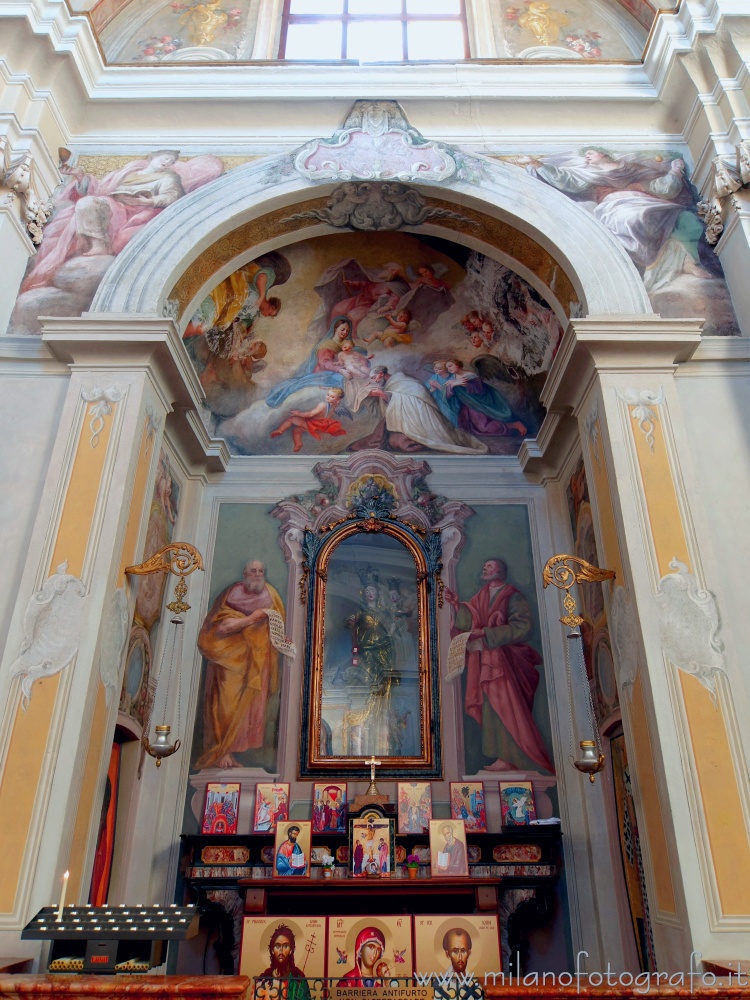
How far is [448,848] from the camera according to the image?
6.38m

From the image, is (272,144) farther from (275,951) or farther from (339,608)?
(275,951)

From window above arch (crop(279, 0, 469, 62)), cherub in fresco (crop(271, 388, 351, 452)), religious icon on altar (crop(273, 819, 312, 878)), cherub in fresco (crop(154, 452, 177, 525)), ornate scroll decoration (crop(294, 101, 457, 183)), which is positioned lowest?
religious icon on altar (crop(273, 819, 312, 878))

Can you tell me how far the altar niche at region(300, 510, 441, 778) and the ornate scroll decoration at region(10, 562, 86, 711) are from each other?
124 inches

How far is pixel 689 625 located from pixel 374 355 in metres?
5.32

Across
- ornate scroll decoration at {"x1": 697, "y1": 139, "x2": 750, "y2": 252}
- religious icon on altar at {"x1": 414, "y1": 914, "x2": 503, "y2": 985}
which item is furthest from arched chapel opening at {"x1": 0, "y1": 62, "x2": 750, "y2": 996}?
ornate scroll decoration at {"x1": 697, "y1": 139, "x2": 750, "y2": 252}

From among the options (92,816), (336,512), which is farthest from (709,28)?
(92,816)

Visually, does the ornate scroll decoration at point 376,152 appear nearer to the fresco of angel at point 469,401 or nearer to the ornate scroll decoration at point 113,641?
the fresco of angel at point 469,401

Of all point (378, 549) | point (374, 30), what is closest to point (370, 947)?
point (378, 549)

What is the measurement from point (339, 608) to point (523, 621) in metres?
2.07

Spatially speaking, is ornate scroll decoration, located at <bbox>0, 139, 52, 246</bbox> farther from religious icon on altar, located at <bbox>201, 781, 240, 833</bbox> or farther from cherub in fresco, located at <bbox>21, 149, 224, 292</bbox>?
religious icon on altar, located at <bbox>201, 781, 240, 833</bbox>

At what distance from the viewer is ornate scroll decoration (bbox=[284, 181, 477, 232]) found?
8.07 m

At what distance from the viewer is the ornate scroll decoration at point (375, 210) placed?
8.07 meters

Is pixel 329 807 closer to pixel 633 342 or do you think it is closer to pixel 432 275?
pixel 633 342

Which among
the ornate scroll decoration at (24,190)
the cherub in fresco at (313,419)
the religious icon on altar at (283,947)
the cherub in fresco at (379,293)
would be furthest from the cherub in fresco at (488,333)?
the religious icon on altar at (283,947)
